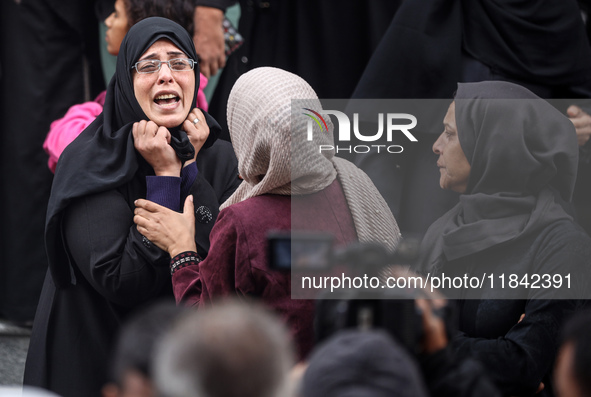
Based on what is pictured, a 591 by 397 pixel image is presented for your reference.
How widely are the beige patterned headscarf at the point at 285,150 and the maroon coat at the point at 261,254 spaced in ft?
0.18

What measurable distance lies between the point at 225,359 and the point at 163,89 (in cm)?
173

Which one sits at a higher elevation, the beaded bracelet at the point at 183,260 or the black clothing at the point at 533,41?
the black clothing at the point at 533,41

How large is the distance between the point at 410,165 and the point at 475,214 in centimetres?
117

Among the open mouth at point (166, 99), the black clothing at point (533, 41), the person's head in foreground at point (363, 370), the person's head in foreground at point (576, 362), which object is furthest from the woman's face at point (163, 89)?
the person's head in foreground at point (576, 362)

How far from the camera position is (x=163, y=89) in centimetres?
304

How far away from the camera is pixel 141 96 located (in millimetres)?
3055

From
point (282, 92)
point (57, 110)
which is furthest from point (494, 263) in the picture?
point (57, 110)

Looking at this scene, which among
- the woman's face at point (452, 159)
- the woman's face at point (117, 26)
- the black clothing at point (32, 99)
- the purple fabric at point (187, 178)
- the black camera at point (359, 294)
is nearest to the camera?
the black camera at point (359, 294)

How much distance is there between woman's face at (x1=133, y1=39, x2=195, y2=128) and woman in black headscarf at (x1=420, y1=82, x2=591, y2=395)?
0.90 m

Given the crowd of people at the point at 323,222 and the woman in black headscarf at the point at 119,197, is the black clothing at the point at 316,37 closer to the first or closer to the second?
the crowd of people at the point at 323,222

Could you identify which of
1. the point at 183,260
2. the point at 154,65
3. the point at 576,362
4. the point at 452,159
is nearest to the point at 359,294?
the point at 576,362

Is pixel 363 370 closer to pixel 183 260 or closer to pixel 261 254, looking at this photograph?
pixel 261 254

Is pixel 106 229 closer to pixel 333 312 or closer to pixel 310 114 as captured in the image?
pixel 310 114

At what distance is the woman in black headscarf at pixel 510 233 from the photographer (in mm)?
2463
